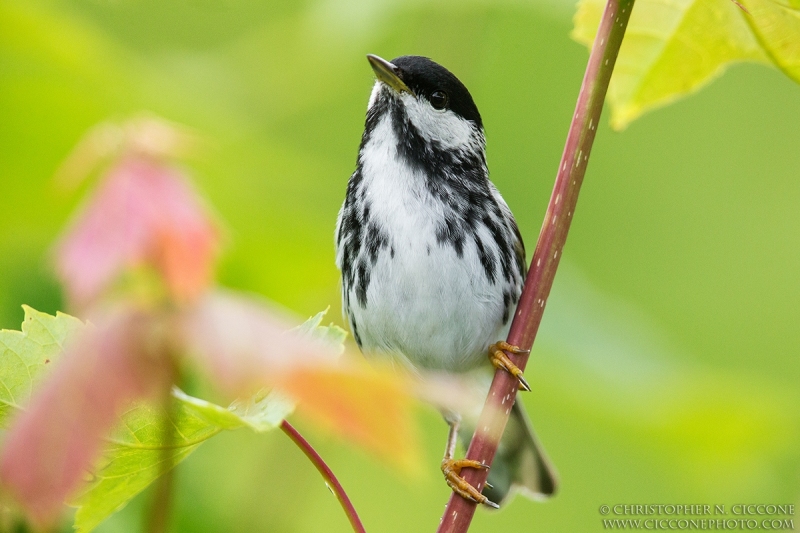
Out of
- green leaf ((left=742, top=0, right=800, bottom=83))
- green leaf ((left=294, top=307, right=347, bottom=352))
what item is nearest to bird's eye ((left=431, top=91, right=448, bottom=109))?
green leaf ((left=742, top=0, right=800, bottom=83))

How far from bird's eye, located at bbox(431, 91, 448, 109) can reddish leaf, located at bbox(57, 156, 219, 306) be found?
165 cm

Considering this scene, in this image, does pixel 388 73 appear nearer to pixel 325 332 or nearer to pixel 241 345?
pixel 325 332

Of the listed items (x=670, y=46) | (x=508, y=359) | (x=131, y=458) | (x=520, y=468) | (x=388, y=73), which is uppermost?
(x=670, y=46)

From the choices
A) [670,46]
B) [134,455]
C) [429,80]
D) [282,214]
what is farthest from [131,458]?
[429,80]

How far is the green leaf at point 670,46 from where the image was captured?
1.43m

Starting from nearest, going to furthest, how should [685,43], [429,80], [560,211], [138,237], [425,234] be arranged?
[138,237]
[560,211]
[685,43]
[425,234]
[429,80]

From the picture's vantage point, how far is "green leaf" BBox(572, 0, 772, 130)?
4.69ft

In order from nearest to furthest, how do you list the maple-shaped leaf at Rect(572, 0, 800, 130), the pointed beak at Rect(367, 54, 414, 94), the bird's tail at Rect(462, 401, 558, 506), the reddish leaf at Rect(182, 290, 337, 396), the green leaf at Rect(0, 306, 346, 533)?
the reddish leaf at Rect(182, 290, 337, 396) < the green leaf at Rect(0, 306, 346, 533) < the maple-shaped leaf at Rect(572, 0, 800, 130) < the pointed beak at Rect(367, 54, 414, 94) < the bird's tail at Rect(462, 401, 558, 506)

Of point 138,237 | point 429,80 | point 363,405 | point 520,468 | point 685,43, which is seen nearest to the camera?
point 363,405

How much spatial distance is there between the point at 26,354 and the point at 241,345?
45cm

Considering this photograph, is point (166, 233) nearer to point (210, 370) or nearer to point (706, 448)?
point (210, 370)

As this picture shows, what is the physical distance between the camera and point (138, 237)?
2.87ft

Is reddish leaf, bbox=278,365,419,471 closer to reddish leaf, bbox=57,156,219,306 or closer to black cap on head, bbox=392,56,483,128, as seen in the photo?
reddish leaf, bbox=57,156,219,306

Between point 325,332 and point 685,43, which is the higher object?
point 685,43
